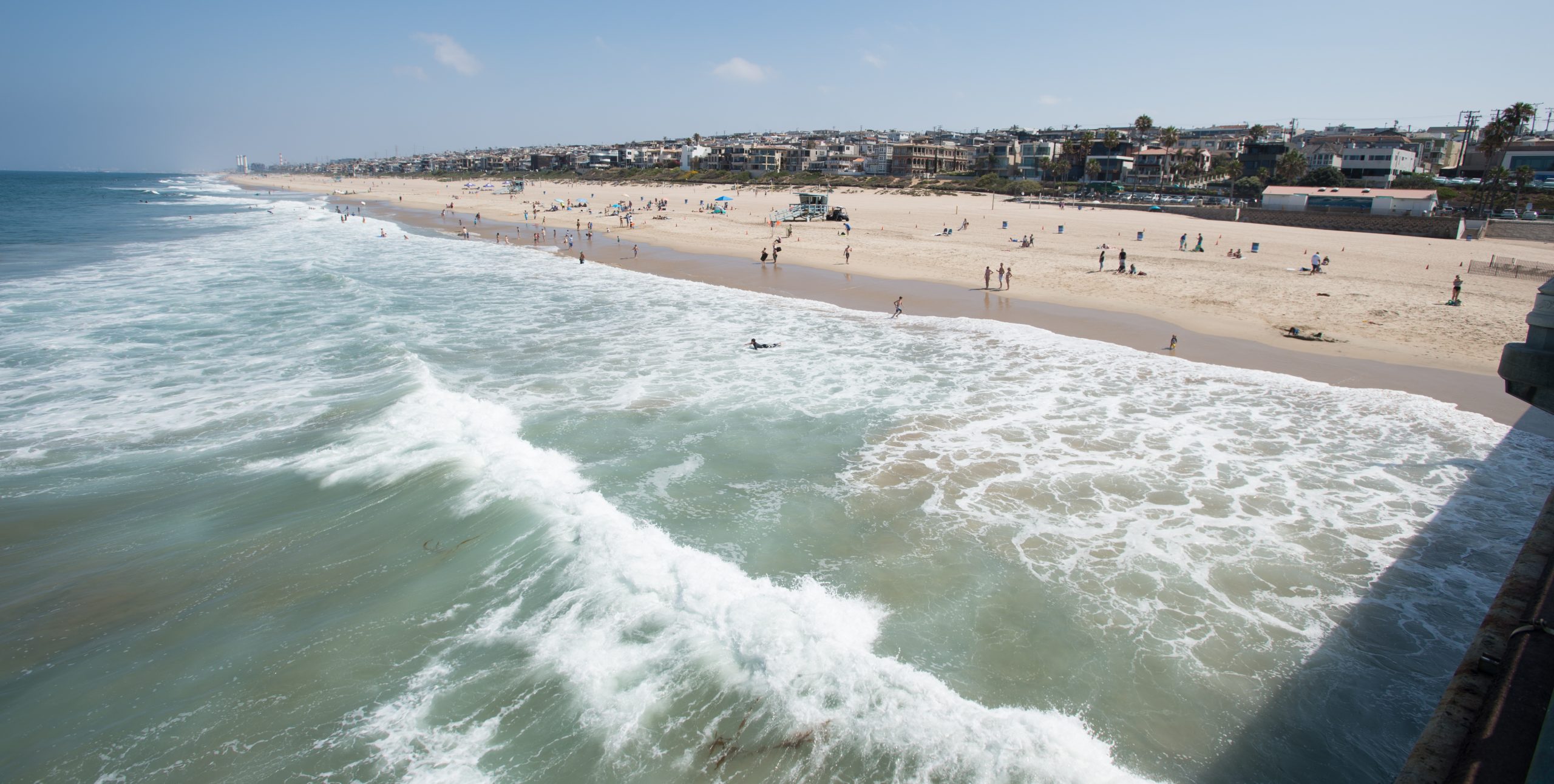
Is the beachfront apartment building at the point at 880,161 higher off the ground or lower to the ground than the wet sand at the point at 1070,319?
higher

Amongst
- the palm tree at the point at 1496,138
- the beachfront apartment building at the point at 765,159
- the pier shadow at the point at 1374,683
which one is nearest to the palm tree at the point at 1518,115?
the palm tree at the point at 1496,138

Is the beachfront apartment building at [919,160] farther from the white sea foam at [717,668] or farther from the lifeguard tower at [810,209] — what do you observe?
the white sea foam at [717,668]

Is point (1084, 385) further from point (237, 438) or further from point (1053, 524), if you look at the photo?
point (237, 438)

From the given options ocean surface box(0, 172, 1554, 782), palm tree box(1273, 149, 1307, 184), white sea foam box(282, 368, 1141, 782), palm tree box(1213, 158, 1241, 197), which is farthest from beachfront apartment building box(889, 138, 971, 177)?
white sea foam box(282, 368, 1141, 782)

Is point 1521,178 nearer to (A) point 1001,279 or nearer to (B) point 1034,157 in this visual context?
(A) point 1001,279

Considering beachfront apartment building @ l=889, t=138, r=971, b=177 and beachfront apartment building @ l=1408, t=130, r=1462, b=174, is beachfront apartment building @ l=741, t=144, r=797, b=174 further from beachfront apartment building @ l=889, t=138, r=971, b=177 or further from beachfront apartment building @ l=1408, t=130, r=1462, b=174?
beachfront apartment building @ l=1408, t=130, r=1462, b=174

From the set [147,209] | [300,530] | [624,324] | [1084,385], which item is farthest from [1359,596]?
[147,209]
